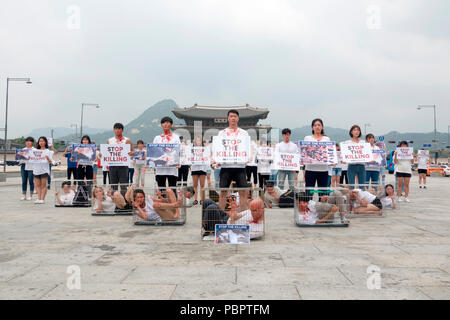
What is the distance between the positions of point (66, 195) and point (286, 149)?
19.2 ft

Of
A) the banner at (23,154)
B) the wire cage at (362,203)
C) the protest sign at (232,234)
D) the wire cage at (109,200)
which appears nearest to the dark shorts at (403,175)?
the wire cage at (362,203)

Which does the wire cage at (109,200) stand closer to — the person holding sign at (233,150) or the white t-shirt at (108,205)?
the white t-shirt at (108,205)

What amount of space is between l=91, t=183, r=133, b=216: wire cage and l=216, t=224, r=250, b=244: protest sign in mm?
3374

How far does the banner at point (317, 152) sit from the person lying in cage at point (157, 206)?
2.45 m

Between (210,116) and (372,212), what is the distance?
52.8 m

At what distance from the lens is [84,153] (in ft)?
31.9

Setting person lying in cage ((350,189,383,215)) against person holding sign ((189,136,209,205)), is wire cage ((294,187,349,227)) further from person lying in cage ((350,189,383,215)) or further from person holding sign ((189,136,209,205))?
person holding sign ((189,136,209,205))

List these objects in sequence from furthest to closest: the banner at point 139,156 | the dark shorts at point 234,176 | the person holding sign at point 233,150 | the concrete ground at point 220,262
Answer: the banner at point 139,156 < the dark shorts at point 234,176 < the person holding sign at point 233,150 < the concrete ground at point 220,262

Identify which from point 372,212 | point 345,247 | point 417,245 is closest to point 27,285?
point 345,247

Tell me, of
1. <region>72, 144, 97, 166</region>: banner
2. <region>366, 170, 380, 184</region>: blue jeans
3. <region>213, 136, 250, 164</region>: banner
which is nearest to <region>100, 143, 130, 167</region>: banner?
<region>72, 144, 97, 166</region>: banner

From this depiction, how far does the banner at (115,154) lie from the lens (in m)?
7.99

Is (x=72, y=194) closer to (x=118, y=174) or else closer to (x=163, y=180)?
(x=118, y=174)
